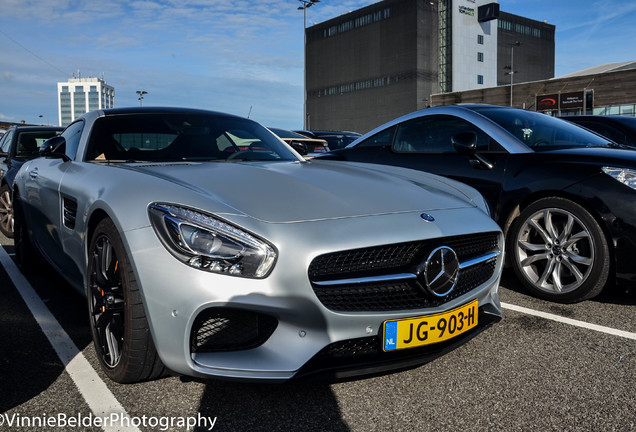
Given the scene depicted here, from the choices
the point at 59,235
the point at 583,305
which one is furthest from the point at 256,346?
the point at 583,305

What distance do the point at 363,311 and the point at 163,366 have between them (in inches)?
34.5

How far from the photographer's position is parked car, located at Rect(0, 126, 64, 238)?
6.87 meters

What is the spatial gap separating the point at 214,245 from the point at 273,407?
0.72 m

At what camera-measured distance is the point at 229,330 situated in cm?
215

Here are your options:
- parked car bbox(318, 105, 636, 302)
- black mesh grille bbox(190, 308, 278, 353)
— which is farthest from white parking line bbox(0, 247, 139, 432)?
parked car bbox(318, 105, 636, 302)

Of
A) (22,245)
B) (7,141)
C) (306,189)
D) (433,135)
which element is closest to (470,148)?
(433,135)

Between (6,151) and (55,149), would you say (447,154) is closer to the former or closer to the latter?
(55,149)

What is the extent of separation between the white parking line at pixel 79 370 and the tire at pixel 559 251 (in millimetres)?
2844

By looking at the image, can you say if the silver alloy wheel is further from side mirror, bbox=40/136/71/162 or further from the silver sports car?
side mirror, bbox=40/136/71/162

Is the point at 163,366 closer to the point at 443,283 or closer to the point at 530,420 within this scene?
the point at 443,283

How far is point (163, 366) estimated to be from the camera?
235 centimetres

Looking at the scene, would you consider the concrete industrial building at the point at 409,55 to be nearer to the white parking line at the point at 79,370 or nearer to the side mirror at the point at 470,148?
the side mirror at the point at 470,148

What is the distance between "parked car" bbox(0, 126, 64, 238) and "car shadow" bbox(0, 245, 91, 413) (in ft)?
9.25

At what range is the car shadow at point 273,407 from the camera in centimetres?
214
